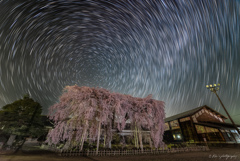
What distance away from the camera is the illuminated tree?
12.5 metres

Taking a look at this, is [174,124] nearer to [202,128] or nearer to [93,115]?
[202,128]

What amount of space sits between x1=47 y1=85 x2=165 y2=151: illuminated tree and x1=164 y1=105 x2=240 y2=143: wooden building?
16.0 metres

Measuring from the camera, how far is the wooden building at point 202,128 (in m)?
23.8

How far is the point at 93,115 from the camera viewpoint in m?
12.9

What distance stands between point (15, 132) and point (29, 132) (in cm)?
175

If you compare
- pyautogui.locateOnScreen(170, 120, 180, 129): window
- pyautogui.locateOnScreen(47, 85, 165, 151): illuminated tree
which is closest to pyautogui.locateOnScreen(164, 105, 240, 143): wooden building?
pyautogui.locateOnScreen(170, 120, 180, 129): window

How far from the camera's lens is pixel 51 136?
12.2 metres

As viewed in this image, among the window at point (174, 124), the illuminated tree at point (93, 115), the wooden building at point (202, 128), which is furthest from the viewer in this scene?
the window at point (174, 124)

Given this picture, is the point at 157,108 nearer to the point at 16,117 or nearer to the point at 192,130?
the point at 192,130

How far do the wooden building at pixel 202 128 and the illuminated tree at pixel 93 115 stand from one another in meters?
16.0

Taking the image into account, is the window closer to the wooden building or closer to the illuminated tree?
the wooden building

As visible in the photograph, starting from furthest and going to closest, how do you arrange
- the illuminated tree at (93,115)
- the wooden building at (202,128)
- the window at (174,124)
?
the window at (174,124)
the wooden building at (202,128)
the illuminated tree at (93,115)

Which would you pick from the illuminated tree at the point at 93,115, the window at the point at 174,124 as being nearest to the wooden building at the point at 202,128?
the window at the point at 174,124

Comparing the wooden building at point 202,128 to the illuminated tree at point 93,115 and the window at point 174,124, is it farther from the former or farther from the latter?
the illuminated tree at point 93,115
